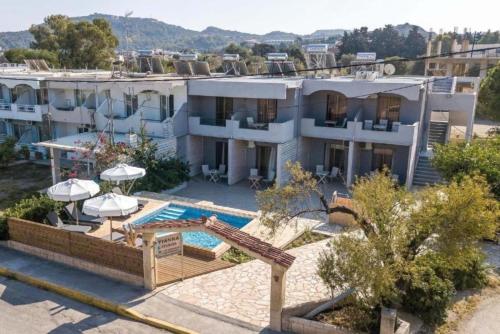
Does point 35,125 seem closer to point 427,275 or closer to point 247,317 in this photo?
point 247,317

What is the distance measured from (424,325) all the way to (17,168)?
27680mm

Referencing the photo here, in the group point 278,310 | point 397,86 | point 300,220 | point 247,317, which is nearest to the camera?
point 278,310

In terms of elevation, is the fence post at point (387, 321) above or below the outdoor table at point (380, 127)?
below

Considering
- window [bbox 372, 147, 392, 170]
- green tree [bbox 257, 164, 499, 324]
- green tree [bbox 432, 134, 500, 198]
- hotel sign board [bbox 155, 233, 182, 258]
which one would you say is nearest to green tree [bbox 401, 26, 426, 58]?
window [bbox 372, 147, 392, 170]

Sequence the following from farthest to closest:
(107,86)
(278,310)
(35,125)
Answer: (35,125), (107,86), (278,310)

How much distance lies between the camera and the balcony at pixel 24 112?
3119cm

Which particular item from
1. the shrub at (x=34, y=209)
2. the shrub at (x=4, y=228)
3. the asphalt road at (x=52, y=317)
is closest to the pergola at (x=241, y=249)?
the asphalt road at (x=52, y=317)

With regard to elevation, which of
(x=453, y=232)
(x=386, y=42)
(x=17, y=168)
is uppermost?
(x=386, y=42)

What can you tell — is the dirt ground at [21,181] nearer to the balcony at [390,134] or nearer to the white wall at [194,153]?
the white wall at [194,153]

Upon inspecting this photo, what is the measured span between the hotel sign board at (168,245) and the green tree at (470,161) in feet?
35.3

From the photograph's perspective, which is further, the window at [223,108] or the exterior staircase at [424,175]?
the window at [223,108]

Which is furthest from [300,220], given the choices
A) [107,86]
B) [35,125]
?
[35,125]

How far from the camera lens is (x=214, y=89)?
26250 millimetres

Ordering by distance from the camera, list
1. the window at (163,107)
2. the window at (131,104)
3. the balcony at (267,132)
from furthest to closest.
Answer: the window at (131,104) → the window at (163,107) → the balcony at (267,132)
